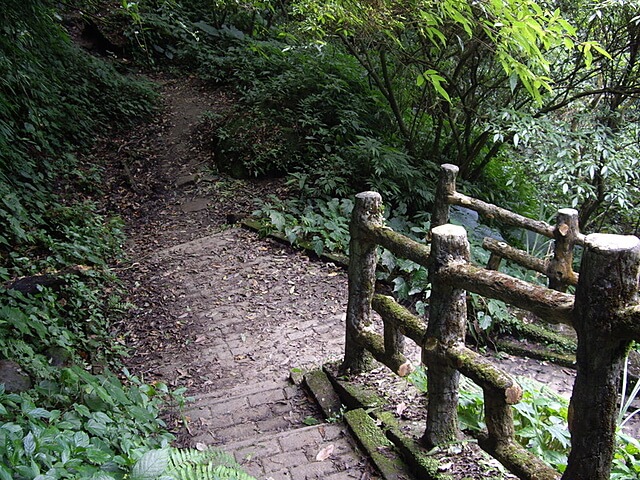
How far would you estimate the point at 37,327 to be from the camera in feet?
12.2

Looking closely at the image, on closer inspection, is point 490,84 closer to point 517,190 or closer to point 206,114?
point 517,190

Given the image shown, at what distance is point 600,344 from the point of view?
161cm

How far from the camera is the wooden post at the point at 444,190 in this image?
500 centimetres

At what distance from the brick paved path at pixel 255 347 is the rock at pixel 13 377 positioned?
1041 millimetres

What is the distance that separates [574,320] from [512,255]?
2848 millimetres

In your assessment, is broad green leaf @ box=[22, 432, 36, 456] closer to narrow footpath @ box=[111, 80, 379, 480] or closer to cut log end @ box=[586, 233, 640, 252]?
narrow footpath @ box=[111, 80, 379, 480]

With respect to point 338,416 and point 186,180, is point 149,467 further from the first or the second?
point 186,180

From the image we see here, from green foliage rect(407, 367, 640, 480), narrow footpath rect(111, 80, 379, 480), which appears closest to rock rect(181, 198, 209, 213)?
narrow footpath rect(111, 80, 379, 480)

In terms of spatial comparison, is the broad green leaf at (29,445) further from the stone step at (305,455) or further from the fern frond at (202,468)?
the stone step at (305,455)

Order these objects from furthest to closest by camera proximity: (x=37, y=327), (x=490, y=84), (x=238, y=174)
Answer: (x=238, y=174)
(x=490, y=84)
(x=37, y=327)

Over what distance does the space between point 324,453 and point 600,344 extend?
1618mm

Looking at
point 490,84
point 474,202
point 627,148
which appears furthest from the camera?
point 490,84

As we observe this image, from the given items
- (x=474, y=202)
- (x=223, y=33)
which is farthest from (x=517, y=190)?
(x=223, y=33)

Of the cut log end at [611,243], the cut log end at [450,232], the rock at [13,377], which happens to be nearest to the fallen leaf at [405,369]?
the cut log end at [450,232]
